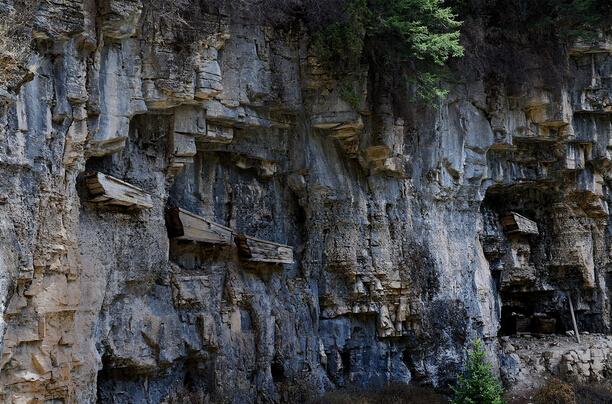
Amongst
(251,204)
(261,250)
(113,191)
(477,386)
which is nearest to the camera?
(113,191)

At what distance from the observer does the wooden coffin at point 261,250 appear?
16062 mm

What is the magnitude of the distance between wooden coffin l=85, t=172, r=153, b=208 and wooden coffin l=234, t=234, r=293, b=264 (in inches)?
123

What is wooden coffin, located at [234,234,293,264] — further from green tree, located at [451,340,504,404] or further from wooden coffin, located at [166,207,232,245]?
green tree, located at [451,340,504,404]

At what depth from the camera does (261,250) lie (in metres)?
16.4

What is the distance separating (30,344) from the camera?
10844 mm

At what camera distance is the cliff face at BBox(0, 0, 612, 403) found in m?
11.2

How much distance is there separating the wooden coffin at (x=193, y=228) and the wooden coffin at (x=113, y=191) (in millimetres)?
1273

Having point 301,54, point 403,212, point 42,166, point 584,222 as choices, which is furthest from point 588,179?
point 42,166

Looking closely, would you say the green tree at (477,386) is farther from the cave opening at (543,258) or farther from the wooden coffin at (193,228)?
the cave opening at (543,258)

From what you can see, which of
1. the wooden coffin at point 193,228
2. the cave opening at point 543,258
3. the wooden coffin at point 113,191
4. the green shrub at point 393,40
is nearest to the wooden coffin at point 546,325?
the cave opening at point 543,258

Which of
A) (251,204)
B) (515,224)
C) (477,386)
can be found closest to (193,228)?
(251,204)

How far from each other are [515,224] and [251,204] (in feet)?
34.5

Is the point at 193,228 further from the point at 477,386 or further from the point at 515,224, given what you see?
the point at 515,224

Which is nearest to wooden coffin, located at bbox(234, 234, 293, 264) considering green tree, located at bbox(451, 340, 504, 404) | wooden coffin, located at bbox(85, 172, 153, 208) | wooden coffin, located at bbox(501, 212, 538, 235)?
wooden coffin, located at bbox(85, 172, 153, 208)
